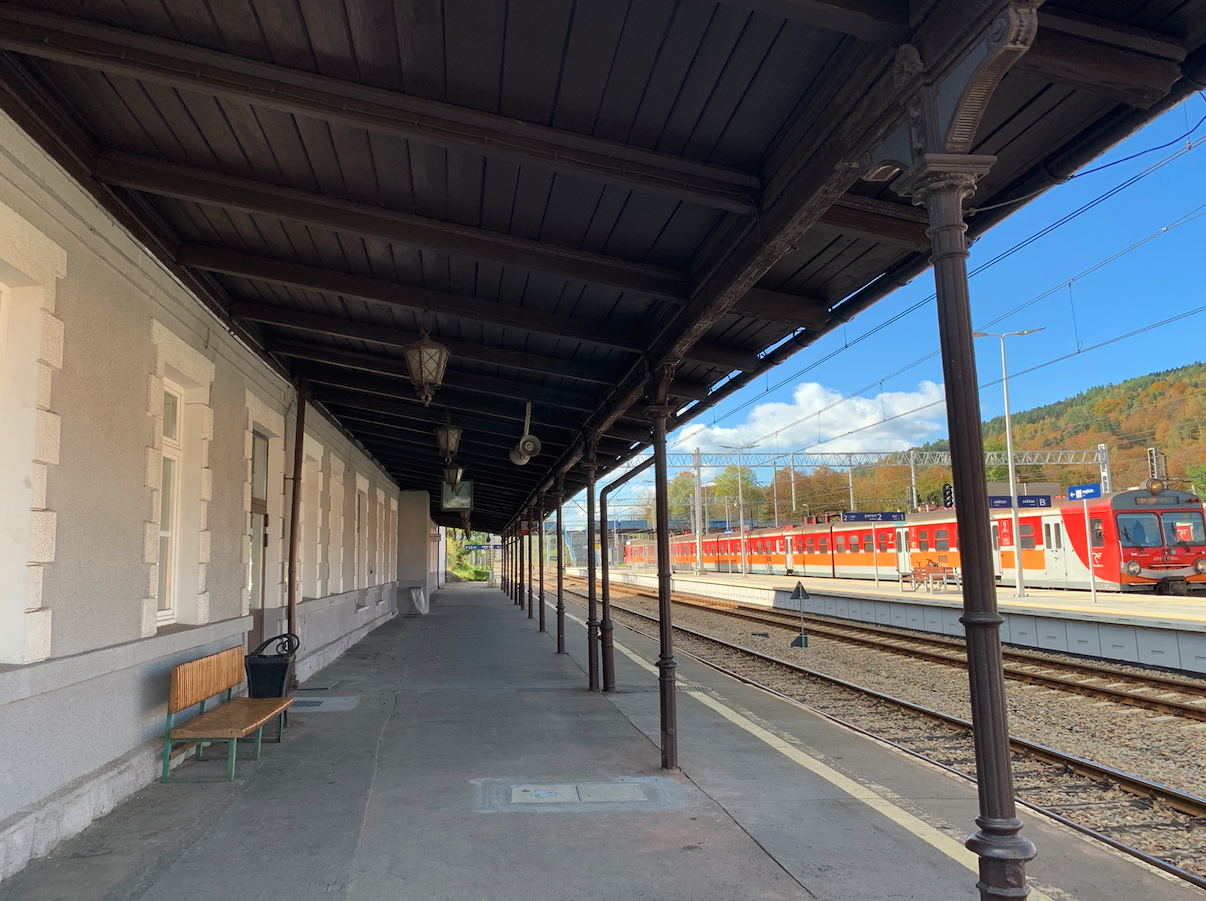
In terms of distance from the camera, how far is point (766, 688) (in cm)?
1016

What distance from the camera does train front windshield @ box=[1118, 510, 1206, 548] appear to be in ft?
61.5

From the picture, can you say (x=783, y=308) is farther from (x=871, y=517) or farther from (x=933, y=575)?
(x=871, y=517)

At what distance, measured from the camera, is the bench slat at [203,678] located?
5.29 m

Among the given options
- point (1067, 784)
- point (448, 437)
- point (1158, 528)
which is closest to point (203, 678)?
point (448, 437)

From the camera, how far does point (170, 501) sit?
5.99 metres

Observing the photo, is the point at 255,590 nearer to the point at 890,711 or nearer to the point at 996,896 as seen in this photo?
the point at 890,711

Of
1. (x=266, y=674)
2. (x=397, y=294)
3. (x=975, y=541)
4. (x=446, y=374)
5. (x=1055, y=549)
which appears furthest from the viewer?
(x=1055, y=549)

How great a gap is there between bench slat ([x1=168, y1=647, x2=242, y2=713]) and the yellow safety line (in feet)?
14.5

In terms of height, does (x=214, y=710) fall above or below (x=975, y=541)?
below

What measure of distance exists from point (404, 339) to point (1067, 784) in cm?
650

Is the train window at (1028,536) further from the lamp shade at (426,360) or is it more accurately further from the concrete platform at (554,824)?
the lamp shade at (426,360)

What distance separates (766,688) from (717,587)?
18.7 meters

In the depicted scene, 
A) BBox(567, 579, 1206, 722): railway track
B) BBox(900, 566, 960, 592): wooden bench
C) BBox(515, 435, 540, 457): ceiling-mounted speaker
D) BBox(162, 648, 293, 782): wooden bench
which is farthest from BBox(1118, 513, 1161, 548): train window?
BBox(162, 648, 293, 782): wooden bench

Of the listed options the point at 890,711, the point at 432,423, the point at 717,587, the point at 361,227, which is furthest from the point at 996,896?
the point at 717,587
